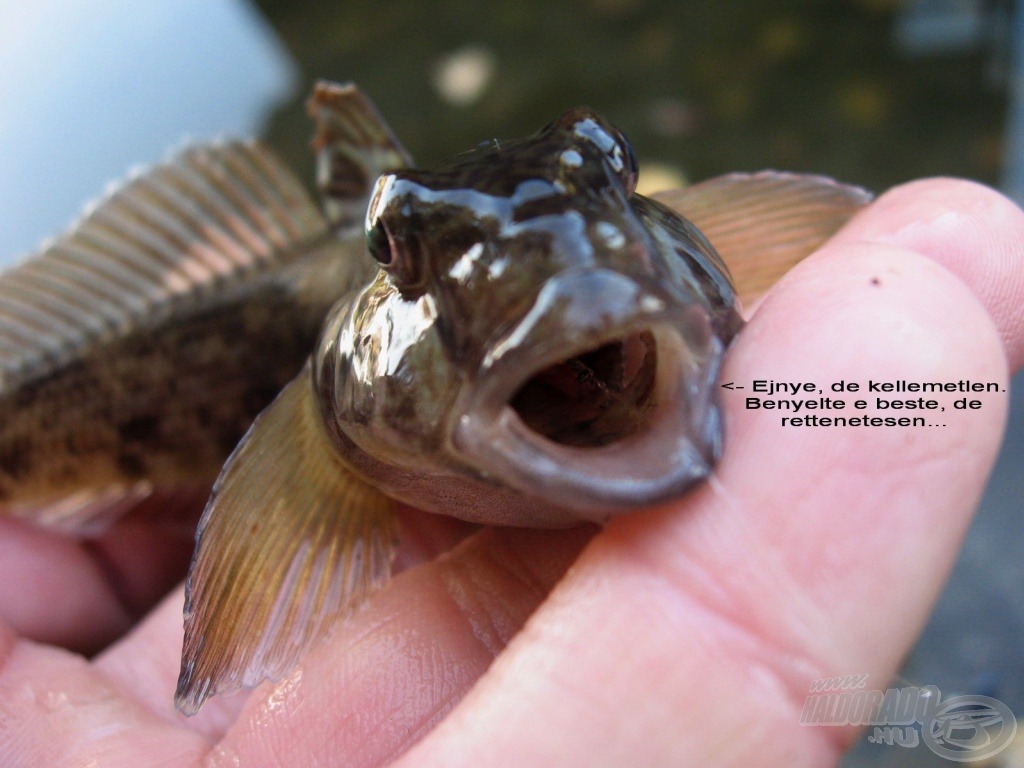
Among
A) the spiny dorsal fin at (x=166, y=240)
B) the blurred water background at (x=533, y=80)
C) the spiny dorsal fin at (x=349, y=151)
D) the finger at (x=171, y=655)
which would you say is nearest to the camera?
the finger at (x=171, y=655)

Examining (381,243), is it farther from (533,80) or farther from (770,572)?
(533,80)

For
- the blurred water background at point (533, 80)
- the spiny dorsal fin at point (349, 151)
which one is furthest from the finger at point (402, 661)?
the blurred water background at point (533, 80)

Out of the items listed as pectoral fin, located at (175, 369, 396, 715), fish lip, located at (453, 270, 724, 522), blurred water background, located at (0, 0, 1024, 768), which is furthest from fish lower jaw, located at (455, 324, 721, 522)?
blurred water background, located at (0, 0, 1024, 768)

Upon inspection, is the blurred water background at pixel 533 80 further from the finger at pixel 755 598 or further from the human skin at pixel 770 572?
the finger at pixel 755 598

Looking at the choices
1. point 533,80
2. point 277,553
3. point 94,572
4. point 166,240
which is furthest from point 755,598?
point 533,80

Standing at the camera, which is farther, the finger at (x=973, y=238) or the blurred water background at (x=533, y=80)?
the blurred water background at (x=533, y=80)

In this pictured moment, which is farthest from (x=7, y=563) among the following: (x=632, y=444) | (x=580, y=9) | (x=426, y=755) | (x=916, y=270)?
(x=580, y=9)

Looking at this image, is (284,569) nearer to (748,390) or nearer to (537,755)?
(537,755)

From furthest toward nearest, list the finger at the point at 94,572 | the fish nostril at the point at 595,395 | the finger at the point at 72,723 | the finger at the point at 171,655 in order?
the finger at the point at 94,572, the finger at the point at 171,655, the finger at the point at 72,723, the fish nostril at the point at 595,395
